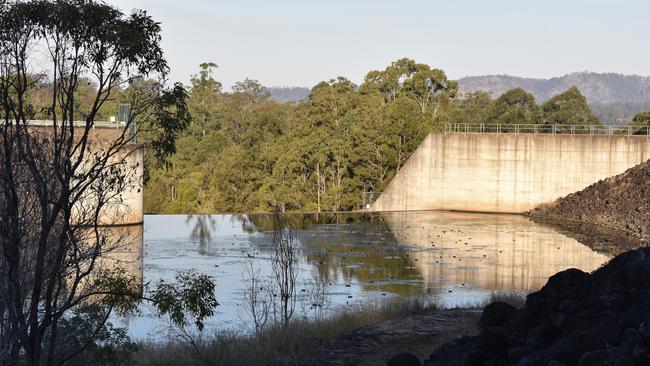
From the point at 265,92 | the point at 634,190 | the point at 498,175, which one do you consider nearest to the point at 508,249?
the point at 634,190

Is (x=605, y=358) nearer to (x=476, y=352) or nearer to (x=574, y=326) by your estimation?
(x=476, y=352)

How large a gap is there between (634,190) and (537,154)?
7958 mm

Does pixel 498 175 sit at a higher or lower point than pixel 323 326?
higher

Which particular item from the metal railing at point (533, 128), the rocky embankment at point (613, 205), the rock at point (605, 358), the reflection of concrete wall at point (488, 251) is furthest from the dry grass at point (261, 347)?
the metal railing at point (533, 128)

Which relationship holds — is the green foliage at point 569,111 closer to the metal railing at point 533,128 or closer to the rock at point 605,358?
the metal railing at point 533,128

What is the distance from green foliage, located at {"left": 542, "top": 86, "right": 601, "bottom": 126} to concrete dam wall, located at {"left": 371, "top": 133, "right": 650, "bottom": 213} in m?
33.2

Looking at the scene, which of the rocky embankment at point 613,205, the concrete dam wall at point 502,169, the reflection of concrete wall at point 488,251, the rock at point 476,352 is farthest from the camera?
the concrete dam wall at point 502,169

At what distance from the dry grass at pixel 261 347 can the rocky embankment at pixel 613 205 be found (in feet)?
104

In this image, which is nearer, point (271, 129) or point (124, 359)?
point (124, 359)

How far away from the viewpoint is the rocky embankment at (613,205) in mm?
50469

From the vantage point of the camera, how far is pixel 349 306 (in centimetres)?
2583

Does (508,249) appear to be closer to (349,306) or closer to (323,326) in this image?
(349,306)

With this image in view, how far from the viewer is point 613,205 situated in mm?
53875

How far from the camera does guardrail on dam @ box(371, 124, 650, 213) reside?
5891 cm
